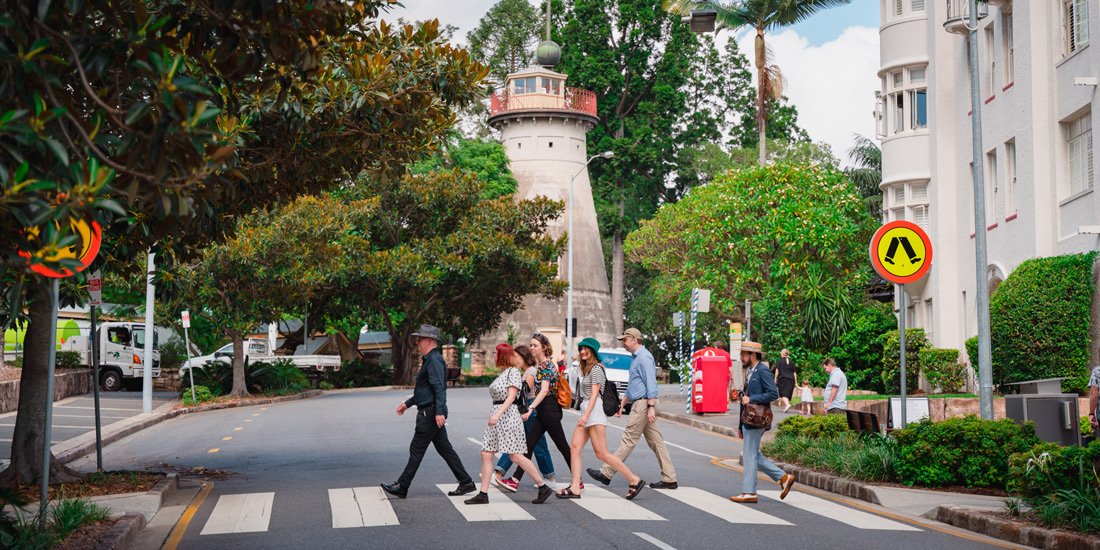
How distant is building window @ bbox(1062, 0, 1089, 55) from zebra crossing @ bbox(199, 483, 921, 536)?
12.2 meters

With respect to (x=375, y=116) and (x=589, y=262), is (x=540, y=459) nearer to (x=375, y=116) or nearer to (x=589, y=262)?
(x=375, y=116)

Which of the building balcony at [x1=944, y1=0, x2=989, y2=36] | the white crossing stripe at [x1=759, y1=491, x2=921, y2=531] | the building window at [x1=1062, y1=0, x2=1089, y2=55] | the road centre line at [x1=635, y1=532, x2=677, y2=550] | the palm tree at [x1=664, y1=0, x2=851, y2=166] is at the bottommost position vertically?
the white crossing stripe at [x1=759, y1=491, x2=921, y2=531]

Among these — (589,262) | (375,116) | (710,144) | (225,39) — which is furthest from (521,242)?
(225,39)

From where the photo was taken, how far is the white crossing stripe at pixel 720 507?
11.9 metres

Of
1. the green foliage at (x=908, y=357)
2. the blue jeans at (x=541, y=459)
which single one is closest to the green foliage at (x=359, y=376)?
the green foliage at (x=908, y=357)

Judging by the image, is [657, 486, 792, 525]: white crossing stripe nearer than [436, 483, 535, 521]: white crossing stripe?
No

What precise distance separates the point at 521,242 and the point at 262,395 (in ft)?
51.1

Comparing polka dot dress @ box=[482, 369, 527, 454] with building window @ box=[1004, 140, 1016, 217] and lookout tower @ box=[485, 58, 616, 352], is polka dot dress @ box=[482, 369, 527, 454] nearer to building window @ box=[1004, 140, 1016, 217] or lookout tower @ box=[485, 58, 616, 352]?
building window @ box=[1004, 140, 1016, 217]

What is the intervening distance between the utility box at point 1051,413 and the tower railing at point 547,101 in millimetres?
46992

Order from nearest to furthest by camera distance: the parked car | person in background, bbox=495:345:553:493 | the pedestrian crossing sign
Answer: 1. person in background, bbox=495:345:553:493
2. the pedestrian crossing sign
3. the parked car

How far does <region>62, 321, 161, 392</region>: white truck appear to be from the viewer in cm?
4134

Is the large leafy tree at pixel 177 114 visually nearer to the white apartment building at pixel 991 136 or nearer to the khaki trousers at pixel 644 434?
the khaki trousers at pixel 644 434

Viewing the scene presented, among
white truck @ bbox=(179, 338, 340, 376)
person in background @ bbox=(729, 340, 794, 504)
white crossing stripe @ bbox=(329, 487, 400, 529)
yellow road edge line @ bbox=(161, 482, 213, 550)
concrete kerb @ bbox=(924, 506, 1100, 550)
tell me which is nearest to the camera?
concrete kerb @ bbox=(924, 506, 1100, 550)

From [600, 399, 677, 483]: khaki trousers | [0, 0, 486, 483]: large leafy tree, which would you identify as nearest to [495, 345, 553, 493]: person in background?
[600, 399, 677, 483]: khaki trousers
